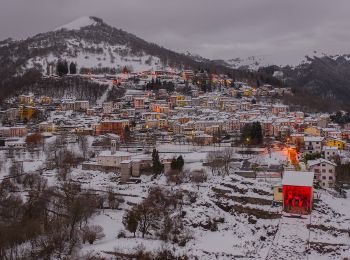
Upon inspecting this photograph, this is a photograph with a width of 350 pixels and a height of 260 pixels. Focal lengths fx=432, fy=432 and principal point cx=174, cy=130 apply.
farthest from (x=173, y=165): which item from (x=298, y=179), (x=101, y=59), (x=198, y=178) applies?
(x=101, y=59)

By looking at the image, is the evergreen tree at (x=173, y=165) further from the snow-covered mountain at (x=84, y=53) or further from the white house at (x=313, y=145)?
the snow-covered mountain at (x=84, y=53)

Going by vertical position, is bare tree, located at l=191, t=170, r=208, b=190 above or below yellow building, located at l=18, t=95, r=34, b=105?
below

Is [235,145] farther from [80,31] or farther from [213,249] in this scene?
[80,31]

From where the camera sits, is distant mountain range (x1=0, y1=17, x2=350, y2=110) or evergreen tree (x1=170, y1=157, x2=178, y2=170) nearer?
evergreen tree (x1=170, y1=157, x2=178, y2=170)

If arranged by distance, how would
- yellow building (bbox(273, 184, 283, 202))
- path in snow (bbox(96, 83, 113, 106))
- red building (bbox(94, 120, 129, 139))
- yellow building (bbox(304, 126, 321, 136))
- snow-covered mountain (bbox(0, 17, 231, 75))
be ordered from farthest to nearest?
snow-covered mountain (bbox(0, 17, 231, 75)), path in snow (bbox(96, 83, 113, 106)), red building (bbox(94, 120, 129, 139)), yellow building (bbox(304, 126, 321, 136)), yellow building (bbox(273, 184, 283, 202))

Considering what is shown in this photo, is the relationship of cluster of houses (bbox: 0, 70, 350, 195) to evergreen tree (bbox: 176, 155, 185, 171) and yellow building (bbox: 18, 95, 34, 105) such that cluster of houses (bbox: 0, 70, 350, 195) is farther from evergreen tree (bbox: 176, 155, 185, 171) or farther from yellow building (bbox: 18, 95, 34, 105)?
evergreen tree (bbox: 176, 155, 185, 171)

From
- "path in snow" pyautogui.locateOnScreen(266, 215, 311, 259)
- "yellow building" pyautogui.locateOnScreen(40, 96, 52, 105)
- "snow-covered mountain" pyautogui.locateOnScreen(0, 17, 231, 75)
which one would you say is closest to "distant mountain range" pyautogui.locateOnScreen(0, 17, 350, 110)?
"snow-covered mountain" pyautogui.locateOnScreen(0, 17, 231, 75)

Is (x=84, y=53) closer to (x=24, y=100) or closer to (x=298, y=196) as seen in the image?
(x=24, y=100)
